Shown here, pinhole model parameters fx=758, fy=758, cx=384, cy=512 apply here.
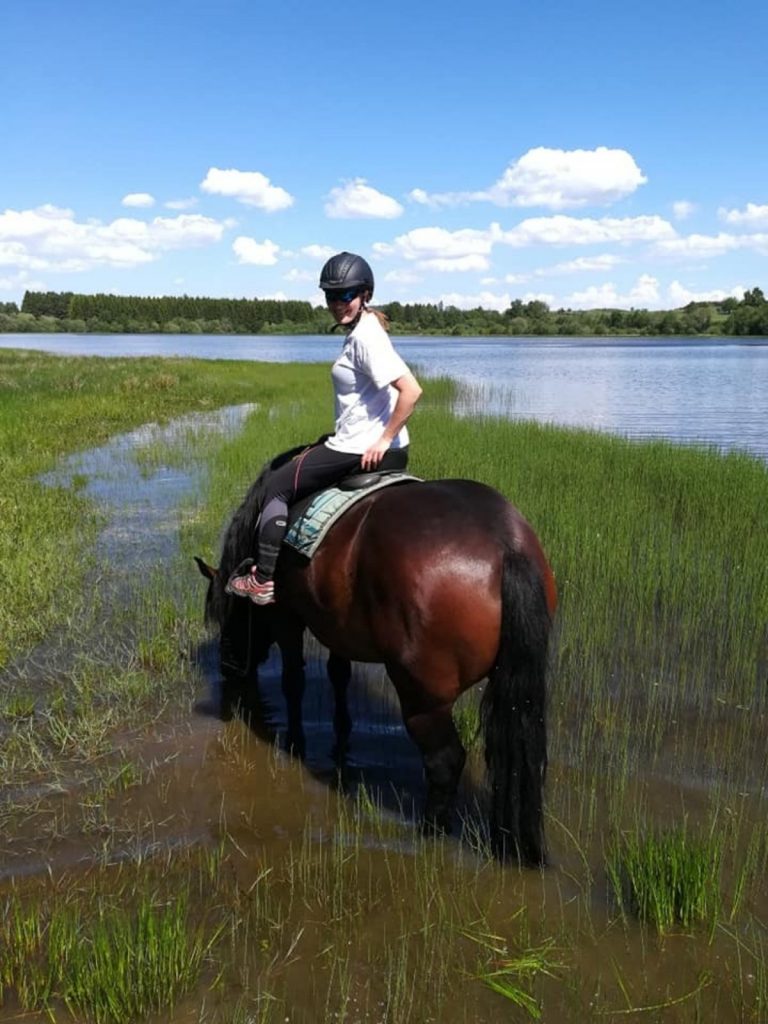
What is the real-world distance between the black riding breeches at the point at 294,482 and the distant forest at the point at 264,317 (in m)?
125

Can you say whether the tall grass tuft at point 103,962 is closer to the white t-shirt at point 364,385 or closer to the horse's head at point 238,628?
the horse's head at point 238,628

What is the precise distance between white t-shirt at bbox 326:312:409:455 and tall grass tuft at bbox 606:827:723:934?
212cm

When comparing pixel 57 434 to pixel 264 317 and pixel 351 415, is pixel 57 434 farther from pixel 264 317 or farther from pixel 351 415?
pixel 264 317

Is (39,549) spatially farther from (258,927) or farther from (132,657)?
(258,927)

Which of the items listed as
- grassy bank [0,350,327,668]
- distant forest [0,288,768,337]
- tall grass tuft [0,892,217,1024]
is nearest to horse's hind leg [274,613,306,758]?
tall grass tuft [0,892,217,1024]

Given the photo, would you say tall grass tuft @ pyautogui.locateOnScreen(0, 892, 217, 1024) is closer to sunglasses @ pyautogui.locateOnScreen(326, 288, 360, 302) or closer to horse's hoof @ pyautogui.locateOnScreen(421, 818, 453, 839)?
horse's hoof @ pyautogui.locateOnScreen(421, 818, 453, 839)

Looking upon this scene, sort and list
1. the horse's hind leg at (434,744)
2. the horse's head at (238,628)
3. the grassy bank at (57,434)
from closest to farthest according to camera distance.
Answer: the horse's hind leg at (434,744), the horse's head at (238,628), the grassy bank at (57,434)

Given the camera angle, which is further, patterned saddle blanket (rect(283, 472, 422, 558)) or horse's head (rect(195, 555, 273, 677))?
horse's head (rect(195, 555, 273, 677))

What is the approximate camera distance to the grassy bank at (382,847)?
8.18 ft

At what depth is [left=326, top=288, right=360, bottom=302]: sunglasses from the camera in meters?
3.50

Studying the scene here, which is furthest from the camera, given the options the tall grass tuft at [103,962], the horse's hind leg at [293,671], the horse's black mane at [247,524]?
the horse's hind leg at [293,671]

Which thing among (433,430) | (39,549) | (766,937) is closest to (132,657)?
(39,549)

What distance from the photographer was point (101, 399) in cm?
1948

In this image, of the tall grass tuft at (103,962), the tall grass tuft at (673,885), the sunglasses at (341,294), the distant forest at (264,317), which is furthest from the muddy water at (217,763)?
the distant forest at (264,317)
